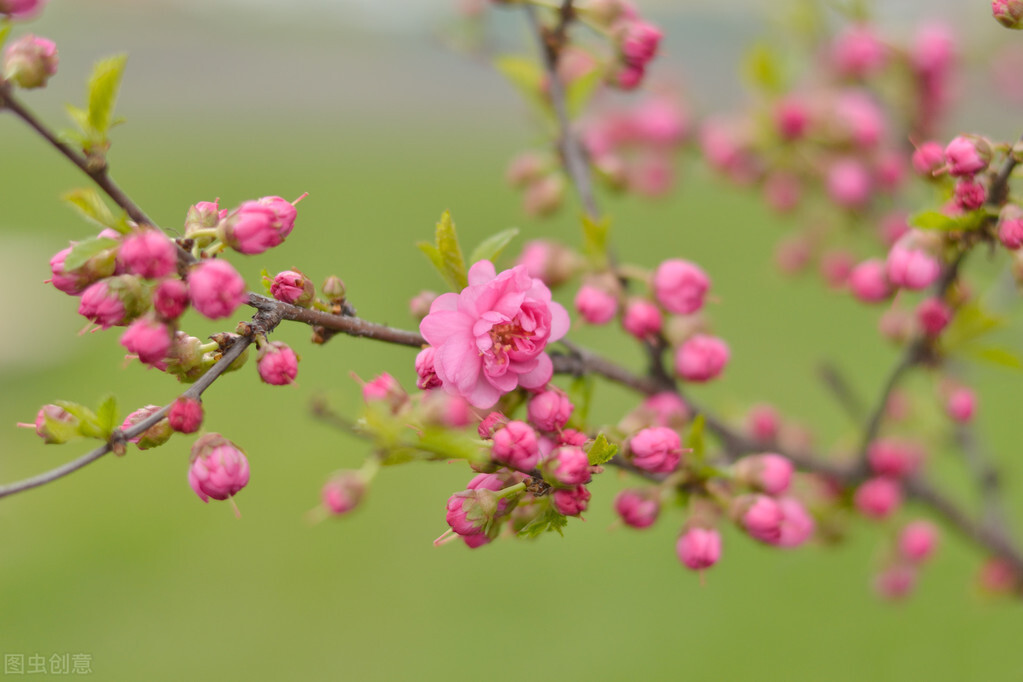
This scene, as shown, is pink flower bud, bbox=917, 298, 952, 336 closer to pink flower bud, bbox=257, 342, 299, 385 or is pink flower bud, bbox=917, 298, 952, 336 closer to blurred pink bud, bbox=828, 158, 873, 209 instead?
blurred pink bud, bbox=828, 158, 873, 209

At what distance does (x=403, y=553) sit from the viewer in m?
2.67

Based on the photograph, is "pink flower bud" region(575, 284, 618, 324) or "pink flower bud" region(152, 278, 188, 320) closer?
"pink flower bud" region(152, 278, 188, 320)

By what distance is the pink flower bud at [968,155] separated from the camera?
0.55m

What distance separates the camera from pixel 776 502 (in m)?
0.70

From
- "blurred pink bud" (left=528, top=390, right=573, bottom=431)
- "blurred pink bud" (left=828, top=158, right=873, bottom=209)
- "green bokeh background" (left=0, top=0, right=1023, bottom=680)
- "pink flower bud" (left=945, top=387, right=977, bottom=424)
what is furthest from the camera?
"green bokeh background" (left=0, top=0, right=1023, bottom=680)

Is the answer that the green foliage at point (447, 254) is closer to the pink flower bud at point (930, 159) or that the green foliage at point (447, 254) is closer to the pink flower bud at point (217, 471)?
the pink flower bud at point (217, 471)

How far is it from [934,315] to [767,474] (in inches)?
8.1

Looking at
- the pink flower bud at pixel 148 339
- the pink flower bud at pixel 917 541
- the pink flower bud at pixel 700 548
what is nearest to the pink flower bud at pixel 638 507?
the pink flower bud at pixel 700 548

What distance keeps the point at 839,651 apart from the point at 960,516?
3.94 feet

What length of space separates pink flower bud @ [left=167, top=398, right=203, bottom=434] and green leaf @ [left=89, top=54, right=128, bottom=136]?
0.58 feet

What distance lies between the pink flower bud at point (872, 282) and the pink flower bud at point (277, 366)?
0.53 meters

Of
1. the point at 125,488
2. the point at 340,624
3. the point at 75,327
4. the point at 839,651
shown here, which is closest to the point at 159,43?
the point at 75,327

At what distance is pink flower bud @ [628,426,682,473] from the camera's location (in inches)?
23.5

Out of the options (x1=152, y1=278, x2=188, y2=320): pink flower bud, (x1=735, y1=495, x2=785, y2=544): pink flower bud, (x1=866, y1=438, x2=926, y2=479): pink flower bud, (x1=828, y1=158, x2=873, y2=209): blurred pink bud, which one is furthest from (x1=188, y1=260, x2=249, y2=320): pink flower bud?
(x1=828, y1=158, x2=873, y2=209): blurred pink bud
